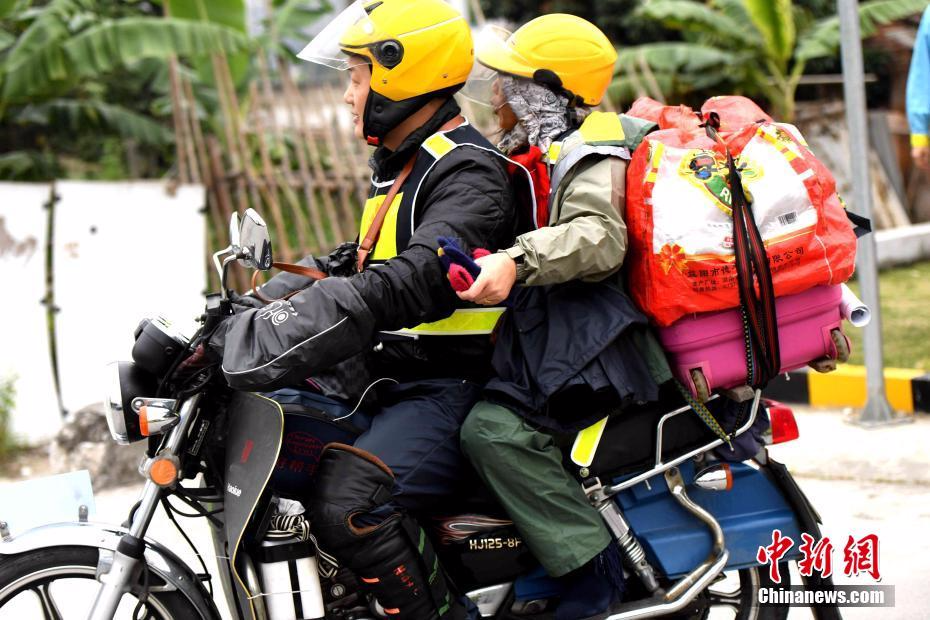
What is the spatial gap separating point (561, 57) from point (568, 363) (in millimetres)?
888

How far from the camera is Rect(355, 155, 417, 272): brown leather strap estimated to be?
2.94 m

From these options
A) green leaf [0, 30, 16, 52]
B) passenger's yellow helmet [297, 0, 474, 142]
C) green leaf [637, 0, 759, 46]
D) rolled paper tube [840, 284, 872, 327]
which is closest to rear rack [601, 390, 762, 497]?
rolled paper tube [840, 284, 872, 327]

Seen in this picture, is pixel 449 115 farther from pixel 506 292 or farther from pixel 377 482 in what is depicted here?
pixel 377 482

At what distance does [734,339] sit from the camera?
282 cm

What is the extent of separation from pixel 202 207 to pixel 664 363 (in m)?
5.30

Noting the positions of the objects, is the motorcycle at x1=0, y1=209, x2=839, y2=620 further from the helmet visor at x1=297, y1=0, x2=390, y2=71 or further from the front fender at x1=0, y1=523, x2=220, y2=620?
the helmet visor at x1=297, y1=0, x2=390, y2=71

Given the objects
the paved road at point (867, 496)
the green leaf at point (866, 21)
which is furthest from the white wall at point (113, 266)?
the green leaf at point (866, 21)

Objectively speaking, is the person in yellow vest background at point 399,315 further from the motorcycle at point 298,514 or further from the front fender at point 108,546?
the front fender at point 108,546

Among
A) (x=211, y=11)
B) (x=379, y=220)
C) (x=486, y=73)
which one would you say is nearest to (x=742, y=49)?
(x=211, y=11)

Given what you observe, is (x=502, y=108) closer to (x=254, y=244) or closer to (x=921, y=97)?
(x=254, y=244)

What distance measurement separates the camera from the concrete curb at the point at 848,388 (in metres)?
6.10

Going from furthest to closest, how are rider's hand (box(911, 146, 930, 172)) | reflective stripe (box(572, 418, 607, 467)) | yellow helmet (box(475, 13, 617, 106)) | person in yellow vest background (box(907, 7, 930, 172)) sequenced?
1. rider's hand (box(911, 146, 930, 172))
2. person in yellow vest background (box(907, 7, 930, 172))
3. yellow helmet (box(475, 13, 617, 106))
4. reflective stripe (box(572, 418, 607, 467))

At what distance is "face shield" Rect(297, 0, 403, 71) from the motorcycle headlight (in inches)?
37.1

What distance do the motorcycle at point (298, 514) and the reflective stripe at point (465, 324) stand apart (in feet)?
1.00
